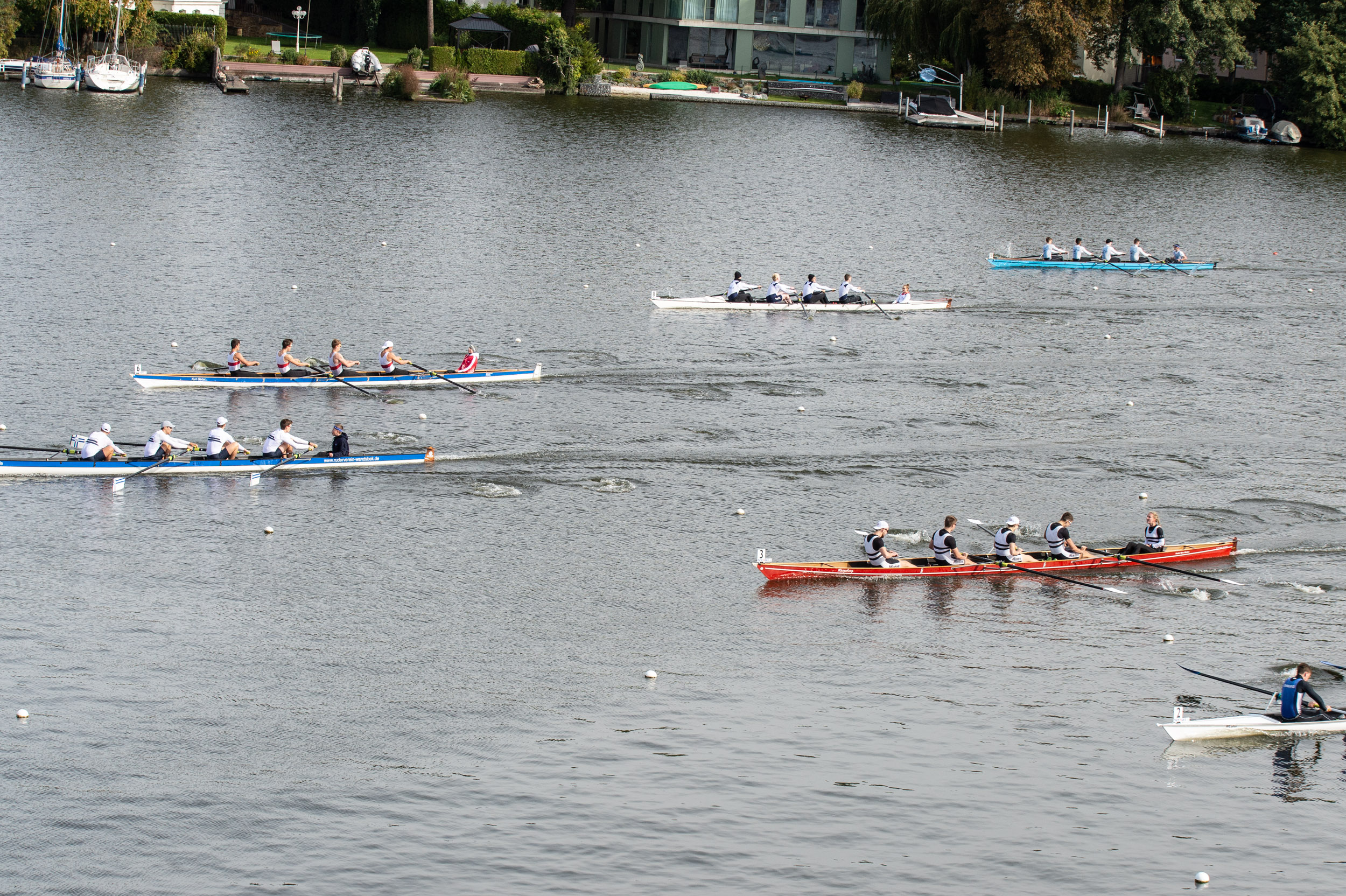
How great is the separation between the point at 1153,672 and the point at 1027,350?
75.2ft

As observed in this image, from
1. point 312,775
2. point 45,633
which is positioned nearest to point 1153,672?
point 312,775

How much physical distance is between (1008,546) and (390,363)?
18410 millimetres

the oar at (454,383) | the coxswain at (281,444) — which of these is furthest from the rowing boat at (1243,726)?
the oar at (454,383)

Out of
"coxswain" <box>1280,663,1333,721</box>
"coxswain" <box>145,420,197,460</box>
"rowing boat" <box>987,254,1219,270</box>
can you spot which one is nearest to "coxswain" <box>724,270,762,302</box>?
Answer: "rowing boat" <box>987,254,1219,270</box>

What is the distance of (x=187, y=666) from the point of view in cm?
2448

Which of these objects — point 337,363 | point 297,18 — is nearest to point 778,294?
point 337,363

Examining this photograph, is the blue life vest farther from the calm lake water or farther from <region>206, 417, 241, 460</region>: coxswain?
<region>206, 417, 241, 460</region>: coxswain

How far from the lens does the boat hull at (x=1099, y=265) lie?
6200 cm

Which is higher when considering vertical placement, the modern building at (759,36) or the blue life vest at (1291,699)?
the modern building at (759,36)

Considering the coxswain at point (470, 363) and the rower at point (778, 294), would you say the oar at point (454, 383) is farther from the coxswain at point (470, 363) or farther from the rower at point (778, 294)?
the rower at point (778, 294)

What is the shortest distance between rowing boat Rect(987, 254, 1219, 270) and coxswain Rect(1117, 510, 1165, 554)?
3202 centimetres

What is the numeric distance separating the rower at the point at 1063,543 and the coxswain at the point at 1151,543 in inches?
40.6

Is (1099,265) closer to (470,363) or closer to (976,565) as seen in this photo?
(470,363)

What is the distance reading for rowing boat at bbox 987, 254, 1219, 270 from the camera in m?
62.0
